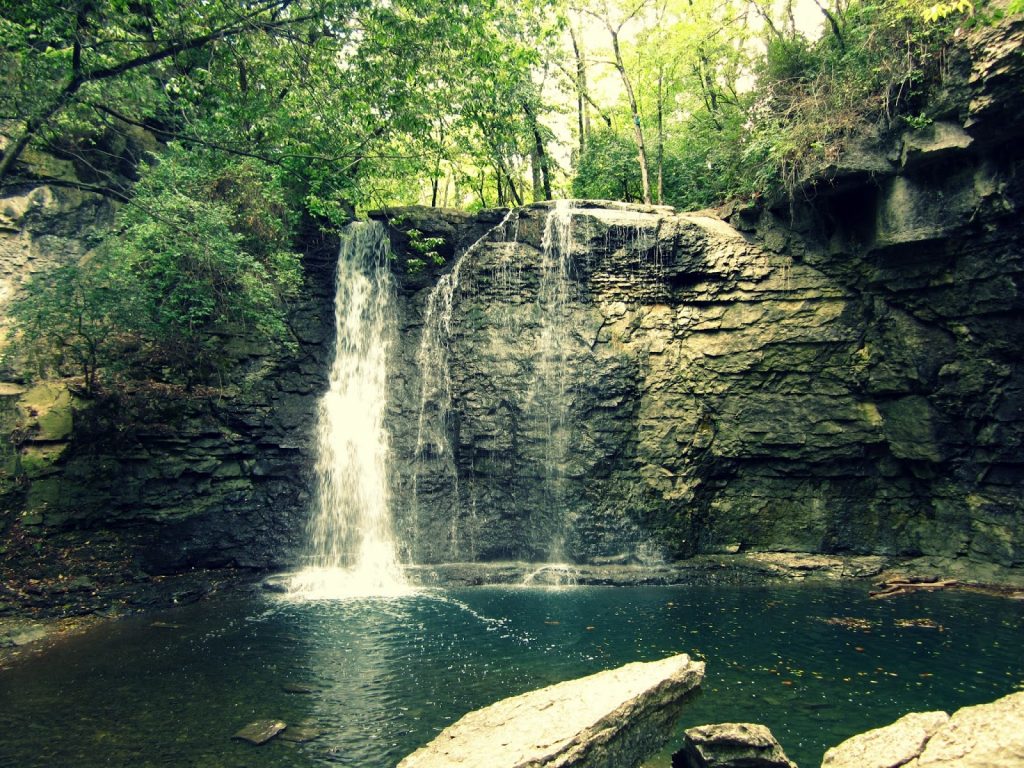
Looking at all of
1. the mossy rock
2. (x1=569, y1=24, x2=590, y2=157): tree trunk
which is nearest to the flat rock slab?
the mossy rock

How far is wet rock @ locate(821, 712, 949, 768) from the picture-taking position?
3.91 meters

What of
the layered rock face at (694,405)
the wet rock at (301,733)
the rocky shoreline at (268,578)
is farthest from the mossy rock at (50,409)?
the wet rock at (301,733)

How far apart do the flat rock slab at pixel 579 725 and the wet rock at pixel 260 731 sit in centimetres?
206

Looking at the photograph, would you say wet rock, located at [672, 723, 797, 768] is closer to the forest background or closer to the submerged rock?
the submerged rock

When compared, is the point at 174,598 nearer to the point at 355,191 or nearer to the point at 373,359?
the point at 373,359

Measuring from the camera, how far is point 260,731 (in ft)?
18.7

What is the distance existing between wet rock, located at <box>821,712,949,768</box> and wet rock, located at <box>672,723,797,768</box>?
1.37 ft

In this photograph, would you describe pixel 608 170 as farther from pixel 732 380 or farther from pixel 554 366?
pixel 732 380

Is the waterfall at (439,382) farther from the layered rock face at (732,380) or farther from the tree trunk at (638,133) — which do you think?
the tree trunk at (638,133)

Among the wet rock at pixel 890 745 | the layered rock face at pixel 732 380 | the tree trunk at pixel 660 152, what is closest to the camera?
the wet rock at pixel 890 745

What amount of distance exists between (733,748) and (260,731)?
433 cm

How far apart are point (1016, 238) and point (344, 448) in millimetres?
13190

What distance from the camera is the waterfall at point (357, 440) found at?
1223 centimetres

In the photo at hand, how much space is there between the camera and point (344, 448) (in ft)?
42.5
